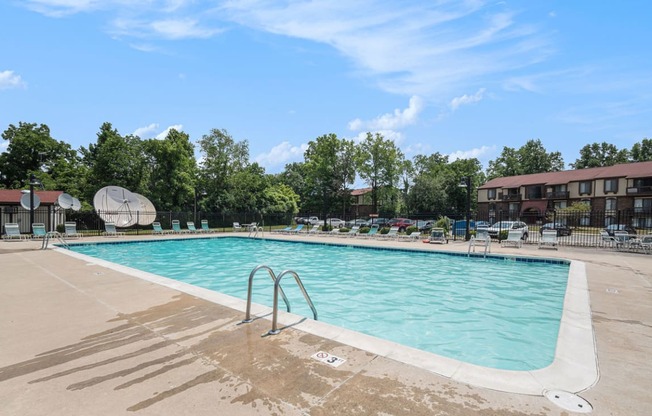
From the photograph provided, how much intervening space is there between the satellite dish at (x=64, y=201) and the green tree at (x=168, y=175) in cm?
987

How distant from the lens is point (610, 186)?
39.2 meters

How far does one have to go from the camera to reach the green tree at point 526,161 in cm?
6341

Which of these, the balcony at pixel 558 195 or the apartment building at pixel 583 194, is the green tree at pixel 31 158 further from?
the balcony at pixel 558 195

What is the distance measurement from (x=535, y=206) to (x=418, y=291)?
4522 centimetres

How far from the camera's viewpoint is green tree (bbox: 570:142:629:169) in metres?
64.6

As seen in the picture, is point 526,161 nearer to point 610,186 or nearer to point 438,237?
point 610,186

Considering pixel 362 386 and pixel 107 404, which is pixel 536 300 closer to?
pixel 362 386

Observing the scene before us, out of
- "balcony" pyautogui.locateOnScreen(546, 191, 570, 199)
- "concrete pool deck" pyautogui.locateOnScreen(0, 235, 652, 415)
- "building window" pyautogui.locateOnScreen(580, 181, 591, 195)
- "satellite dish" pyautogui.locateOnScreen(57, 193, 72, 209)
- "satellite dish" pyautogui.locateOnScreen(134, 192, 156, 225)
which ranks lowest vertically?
"concrete pool deck" pyautogui.locateOnScreen(0, 235, 652, 415)

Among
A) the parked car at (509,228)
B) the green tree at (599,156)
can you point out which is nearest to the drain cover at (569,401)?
the parked car at (509,228)

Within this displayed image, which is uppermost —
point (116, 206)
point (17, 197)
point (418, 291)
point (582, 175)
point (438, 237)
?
point (582, 175)

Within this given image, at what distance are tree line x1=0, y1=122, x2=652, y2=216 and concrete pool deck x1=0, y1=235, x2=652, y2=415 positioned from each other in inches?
862

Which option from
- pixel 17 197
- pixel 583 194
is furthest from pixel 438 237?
pixel 583 194

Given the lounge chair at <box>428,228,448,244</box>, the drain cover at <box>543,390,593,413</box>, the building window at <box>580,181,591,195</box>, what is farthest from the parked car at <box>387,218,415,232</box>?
the drain cover at <box>543,390,593,413</box>

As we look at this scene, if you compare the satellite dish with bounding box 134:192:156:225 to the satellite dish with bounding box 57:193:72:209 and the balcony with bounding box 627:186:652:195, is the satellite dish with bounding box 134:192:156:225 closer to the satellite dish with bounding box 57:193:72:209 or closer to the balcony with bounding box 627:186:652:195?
the satellite dish with bounding box 57:193:72:209
